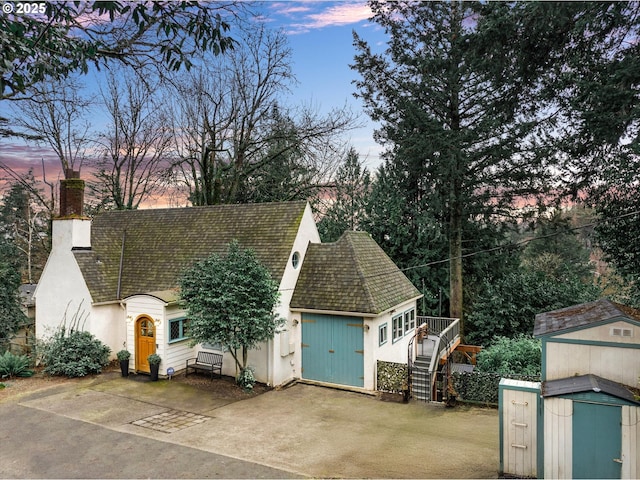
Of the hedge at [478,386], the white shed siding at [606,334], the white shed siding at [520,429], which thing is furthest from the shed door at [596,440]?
the hedge at [478,386]

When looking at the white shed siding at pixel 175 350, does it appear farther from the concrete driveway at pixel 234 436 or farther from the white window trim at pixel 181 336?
the concrete driveway at pixel 234 436

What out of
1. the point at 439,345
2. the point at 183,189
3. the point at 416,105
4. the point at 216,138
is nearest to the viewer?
the point at 439,345

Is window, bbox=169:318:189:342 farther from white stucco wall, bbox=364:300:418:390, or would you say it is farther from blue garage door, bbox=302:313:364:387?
white stucco wall, bbox=364:300:418:390

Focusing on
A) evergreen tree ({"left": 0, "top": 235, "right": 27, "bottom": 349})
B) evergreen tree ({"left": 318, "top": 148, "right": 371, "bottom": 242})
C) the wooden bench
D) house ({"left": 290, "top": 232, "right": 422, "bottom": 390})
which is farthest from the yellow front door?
evergreen tree ({"left": 318, "top": 148, "right": 371, "bottom": 242})

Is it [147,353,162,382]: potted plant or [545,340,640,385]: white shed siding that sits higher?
[545,340,640,385]: white shed siding

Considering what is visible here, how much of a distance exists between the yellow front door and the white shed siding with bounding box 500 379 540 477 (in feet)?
37.9

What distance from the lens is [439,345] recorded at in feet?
52.1

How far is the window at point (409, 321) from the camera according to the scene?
17.1m

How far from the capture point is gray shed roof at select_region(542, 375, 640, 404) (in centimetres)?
696

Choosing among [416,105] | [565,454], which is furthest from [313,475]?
[416,105]

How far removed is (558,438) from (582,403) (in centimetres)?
75

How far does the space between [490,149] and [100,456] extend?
744 inches

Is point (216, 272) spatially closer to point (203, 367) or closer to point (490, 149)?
point (203, 367)

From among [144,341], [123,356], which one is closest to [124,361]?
[123,356]
